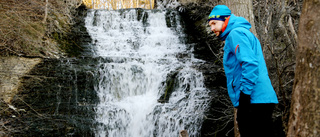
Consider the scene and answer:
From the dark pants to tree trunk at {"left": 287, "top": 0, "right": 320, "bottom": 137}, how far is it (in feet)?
0.94

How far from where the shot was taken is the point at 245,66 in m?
2.23

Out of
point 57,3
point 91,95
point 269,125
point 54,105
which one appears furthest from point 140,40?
point 269,125

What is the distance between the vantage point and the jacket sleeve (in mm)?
2201

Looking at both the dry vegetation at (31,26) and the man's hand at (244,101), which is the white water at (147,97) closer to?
the dry vegetation at (31,26)

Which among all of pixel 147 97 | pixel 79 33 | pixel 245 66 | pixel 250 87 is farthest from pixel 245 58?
pixel 79 33

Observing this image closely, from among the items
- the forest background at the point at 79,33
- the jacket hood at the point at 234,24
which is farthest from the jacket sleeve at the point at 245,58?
the forest background at the point at 79,33

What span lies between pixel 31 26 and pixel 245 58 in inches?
252

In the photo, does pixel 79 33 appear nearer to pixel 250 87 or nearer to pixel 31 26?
pixel 31 26

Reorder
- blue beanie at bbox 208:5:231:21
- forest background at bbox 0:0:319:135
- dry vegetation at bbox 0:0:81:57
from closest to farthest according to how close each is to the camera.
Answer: blue beanie at bbox 208:5:231:21, forest background at bbox 0:0:319:135, dry vegetation at bbox 0:0:81:57

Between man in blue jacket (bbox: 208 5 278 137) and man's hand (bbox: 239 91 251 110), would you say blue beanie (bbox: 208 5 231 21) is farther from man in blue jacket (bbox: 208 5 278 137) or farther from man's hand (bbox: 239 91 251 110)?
man's hand (bbox: 239 91 251 110)

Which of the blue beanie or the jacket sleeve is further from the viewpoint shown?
the blue beanie

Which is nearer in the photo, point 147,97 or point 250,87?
point 250,87

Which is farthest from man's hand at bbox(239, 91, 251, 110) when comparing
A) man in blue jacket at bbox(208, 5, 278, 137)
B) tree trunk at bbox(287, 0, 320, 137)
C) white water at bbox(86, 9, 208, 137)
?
white water at bbox(86, 9, 208, 137)

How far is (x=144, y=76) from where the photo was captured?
262 inches
